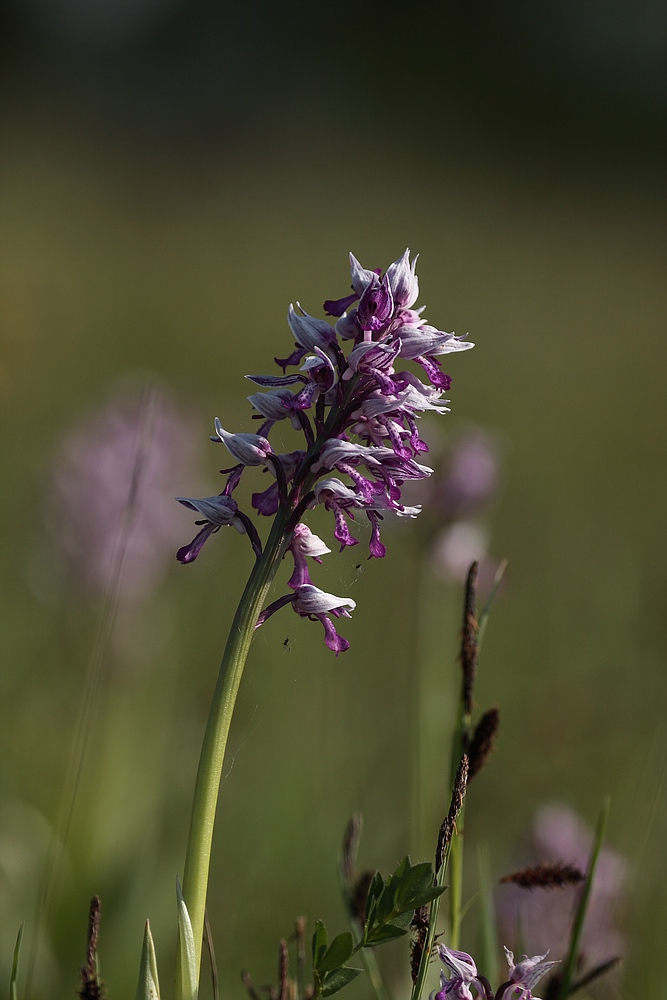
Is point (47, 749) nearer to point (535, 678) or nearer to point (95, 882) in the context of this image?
point (95, 882)

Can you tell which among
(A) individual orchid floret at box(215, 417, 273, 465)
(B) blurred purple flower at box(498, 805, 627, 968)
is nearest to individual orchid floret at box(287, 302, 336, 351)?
(A) individual orchid floret at box(215, 417, 273, 465)

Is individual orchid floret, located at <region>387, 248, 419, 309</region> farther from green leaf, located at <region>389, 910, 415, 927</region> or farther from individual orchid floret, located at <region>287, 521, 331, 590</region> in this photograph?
green leaf, located at <region>389, 910, 415, 927</region>

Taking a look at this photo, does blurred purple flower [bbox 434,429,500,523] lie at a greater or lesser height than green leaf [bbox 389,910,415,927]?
greater

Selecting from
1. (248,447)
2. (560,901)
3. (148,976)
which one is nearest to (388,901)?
(148,976)

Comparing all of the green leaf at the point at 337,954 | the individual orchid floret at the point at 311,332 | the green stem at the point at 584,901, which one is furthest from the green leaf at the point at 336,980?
the individual orchid floret at the point at 311,332

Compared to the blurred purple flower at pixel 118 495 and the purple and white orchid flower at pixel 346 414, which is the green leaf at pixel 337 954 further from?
the blurred purple flower at pixel 118 495

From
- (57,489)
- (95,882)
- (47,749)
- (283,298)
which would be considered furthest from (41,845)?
(283,298)
